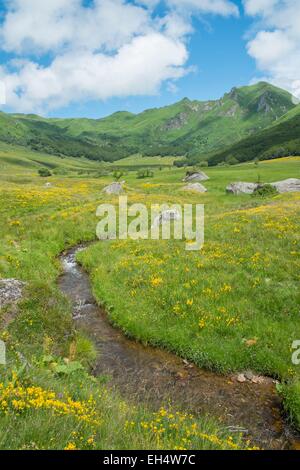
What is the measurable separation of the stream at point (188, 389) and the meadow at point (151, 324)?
0.49 m

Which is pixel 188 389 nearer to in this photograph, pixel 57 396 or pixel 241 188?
pixel 57 396

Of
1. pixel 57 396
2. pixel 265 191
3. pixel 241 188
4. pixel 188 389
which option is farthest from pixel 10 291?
pixel 241 188

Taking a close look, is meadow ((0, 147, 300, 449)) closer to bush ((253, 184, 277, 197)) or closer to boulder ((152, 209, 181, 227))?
boulder ((152, 209, 181, 227))

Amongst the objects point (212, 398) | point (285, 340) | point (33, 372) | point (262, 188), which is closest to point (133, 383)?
point (212, 398)

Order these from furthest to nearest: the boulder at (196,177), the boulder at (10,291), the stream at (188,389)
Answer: the boulder at (196,177)
the boulder at (10,291)
the stream at (188,389)

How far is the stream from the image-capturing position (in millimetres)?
10898

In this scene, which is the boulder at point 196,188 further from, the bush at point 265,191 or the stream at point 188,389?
the stream at point 188,389

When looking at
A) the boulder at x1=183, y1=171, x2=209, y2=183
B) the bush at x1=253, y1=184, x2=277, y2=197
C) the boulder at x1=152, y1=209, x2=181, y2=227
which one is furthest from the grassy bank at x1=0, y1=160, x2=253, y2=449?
the boulder at x1=183, y1=171, x2=209, y2=183

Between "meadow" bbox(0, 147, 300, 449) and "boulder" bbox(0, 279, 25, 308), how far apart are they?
44 cm

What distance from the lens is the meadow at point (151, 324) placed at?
7246mm

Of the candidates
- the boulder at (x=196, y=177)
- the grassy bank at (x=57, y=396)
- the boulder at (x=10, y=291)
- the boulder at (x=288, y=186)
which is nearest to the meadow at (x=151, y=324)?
the grassy bank at (x=57, y=396)

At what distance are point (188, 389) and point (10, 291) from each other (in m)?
8.94

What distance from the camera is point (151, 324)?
16656 mm

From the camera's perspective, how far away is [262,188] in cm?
6128
